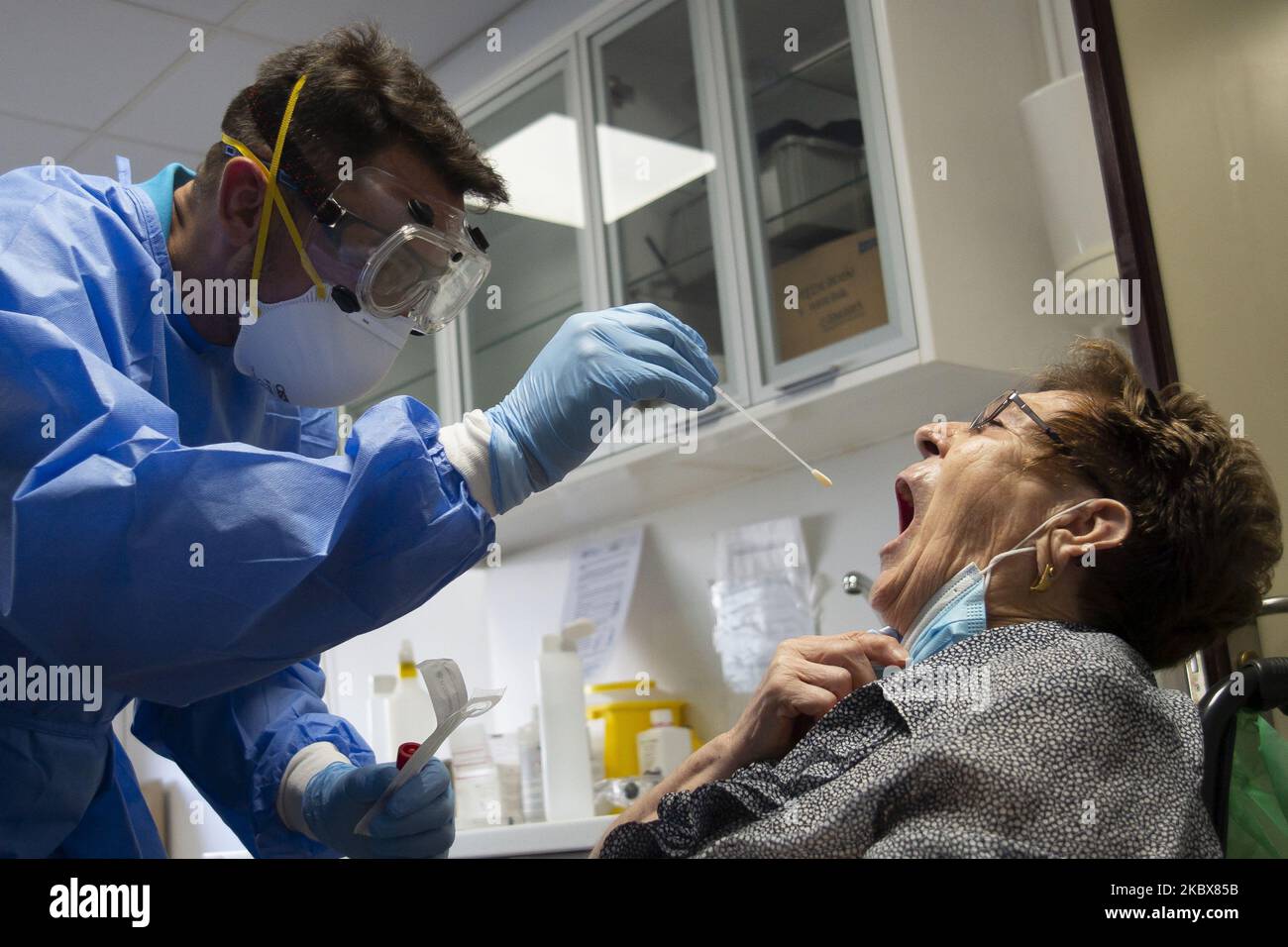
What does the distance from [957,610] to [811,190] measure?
51.7 inches

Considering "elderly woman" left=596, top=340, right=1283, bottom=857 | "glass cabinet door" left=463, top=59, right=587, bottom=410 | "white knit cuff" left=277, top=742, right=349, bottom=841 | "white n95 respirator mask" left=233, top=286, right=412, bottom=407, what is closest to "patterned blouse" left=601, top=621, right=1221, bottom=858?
"elderly woman" left=596, top=340, right=1283, bottom=857

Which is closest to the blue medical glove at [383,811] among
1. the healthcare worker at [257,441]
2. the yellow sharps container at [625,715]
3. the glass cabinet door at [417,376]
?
the healthcare worker at [257,441]

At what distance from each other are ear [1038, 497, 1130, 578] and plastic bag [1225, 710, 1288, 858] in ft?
0.83

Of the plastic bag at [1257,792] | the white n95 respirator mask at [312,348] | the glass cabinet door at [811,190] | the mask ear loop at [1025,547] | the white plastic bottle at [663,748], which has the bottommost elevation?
the plastic bag at [1257,792]

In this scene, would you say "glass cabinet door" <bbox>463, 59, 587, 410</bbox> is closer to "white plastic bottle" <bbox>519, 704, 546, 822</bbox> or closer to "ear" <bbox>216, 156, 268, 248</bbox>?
"white plastic bottle" <bbox>519, 704, 546, 822</bbox>

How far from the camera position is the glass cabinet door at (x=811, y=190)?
87.0 inches

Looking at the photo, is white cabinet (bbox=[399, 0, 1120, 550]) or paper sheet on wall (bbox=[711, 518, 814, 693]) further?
paper sheet on wall (bbox=[711, 518, 814, 693])

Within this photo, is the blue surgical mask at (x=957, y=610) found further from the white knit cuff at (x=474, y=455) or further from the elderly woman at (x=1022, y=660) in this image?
the white knit cuff at (x=474, y=455)

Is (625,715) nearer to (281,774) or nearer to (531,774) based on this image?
(531,774)

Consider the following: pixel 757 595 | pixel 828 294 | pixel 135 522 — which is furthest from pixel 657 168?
pixel 135 522

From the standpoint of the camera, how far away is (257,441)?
1543mm

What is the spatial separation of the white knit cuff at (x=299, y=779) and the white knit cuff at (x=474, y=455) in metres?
0.46

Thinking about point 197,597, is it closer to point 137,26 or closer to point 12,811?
point 12,811

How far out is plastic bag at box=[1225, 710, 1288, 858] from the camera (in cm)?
128
